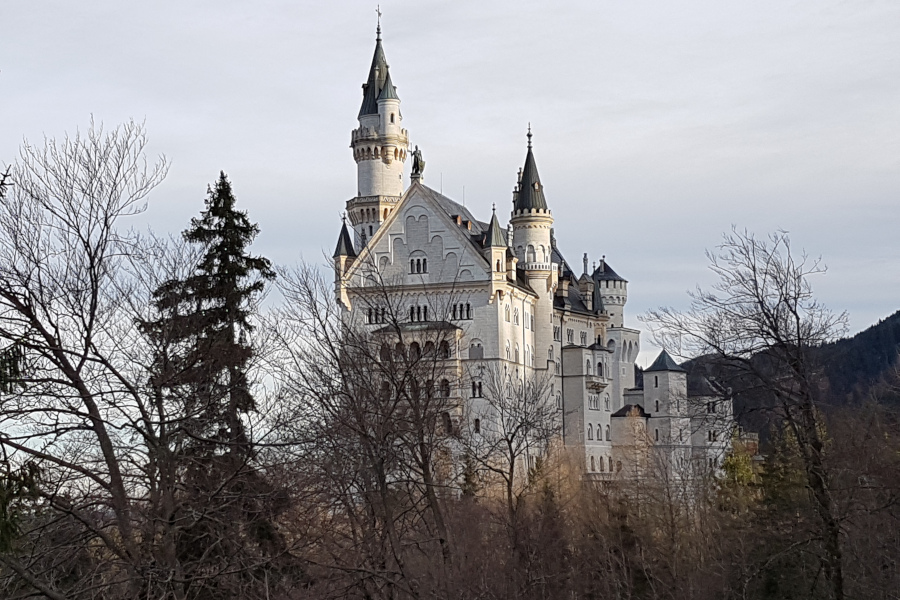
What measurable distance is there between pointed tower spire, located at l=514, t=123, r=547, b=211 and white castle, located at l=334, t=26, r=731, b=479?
8 cm

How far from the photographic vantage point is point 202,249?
37469mm

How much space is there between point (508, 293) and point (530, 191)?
1171 centimetres

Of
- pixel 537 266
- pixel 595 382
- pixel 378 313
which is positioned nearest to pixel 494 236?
pixel 537 266

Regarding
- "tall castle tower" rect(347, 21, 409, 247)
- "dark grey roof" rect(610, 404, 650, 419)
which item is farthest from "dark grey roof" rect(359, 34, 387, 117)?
"dark grey roof" rect(610, 404, 650, 419)

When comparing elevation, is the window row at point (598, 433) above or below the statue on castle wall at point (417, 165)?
below

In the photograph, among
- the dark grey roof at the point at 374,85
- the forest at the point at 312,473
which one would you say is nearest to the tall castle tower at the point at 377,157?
the dark grey roof at the point at 374,85

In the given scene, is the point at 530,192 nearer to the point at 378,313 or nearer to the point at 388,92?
the point at 388,92

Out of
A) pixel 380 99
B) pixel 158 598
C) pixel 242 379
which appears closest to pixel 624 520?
pixel 242 379

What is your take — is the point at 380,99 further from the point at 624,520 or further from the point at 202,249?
the point at 202,249

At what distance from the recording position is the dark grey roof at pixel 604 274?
12350 centimetres

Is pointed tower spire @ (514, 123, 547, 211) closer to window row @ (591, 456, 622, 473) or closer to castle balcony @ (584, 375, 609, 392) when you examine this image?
castle balcony @ (584, 375, 609, 392)

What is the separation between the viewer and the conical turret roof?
10444 cm

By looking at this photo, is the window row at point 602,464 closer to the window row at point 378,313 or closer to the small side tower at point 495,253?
the small side tower at point 495,253

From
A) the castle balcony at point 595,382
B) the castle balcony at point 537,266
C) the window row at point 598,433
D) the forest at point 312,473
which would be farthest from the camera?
the castle balcony at point 595,382
